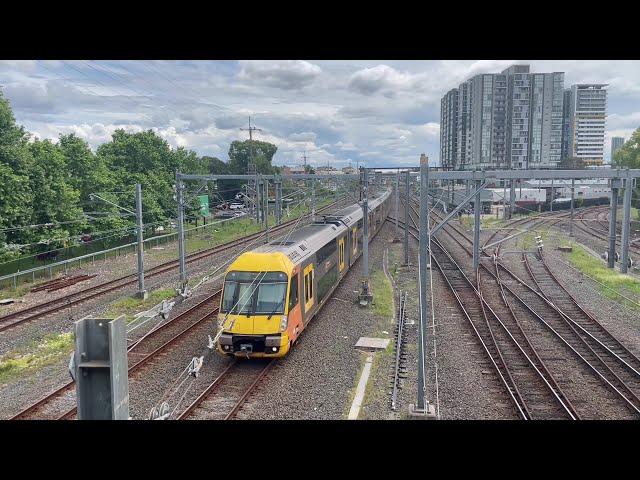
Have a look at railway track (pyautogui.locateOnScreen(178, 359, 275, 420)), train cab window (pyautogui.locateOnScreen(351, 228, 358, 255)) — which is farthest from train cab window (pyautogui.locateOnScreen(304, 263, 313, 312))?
train cab window (pyautogui.locateOnScreen(351, 228, 358, 255))

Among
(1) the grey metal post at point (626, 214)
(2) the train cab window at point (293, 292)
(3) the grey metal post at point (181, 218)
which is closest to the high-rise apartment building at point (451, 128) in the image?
(1) the grey metal post at point (626, 214)

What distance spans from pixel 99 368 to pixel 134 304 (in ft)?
50.2

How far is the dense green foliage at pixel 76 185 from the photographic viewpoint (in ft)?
71.7

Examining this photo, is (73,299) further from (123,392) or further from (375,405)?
(123,392)

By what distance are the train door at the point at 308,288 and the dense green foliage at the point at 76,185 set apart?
704 cm

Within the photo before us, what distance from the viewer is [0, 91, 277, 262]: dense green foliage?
71.7ft

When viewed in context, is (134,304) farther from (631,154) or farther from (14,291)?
(631,154)

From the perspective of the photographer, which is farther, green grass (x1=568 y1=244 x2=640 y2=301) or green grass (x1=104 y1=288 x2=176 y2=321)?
green grass (x1=568 y1=244 x2=640 y2=301)

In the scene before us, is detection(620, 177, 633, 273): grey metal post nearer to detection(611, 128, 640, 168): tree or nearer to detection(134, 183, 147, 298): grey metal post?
detection(134, 183, 147, 298): grey metal post

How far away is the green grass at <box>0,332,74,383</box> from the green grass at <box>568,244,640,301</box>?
1733cm

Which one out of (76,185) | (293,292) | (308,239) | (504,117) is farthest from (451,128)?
(293,292)

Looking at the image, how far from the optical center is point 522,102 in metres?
40.4
